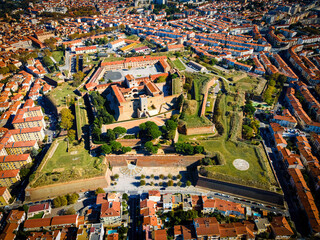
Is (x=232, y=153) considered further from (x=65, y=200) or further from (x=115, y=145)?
(x=65, y=200)

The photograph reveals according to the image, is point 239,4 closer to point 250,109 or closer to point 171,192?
point 250,109

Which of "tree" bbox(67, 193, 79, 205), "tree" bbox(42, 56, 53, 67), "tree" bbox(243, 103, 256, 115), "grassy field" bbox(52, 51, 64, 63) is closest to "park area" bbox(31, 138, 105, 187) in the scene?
"tree" bbox(67, 193, 79, 205)

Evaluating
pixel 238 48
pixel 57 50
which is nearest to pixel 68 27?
pixel 57 50

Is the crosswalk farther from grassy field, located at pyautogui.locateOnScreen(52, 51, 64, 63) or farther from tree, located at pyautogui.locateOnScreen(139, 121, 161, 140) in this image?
grassy field, located at pyautogui.locateOnScreen(52, 51, 64, 63)

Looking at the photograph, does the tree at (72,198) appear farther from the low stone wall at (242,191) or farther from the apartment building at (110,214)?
the low stone wall at (242,191)

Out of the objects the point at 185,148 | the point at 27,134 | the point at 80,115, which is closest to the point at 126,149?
the point at 185,148
